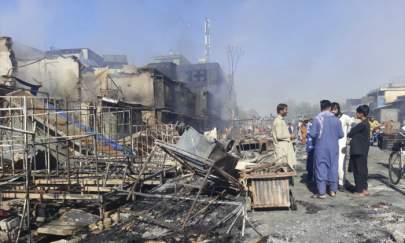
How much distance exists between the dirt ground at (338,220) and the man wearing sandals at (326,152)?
321 millimetres

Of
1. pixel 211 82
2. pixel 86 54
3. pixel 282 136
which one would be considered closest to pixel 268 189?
pixel 282 136

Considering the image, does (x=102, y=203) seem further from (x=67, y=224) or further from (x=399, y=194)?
(x=399, y=194)

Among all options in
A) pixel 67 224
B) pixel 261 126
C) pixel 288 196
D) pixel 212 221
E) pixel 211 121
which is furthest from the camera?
pixel 211 121

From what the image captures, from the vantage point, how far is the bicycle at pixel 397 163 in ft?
31.5

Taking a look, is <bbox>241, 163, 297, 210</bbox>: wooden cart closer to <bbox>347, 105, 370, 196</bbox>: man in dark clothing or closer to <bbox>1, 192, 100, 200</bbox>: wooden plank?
<bbox>347, 105, 370, 196</bbox>: man in dark clothing

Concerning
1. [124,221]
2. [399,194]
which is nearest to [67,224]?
[124,221]

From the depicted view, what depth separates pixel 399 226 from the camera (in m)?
5.79

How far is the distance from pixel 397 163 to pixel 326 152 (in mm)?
3250

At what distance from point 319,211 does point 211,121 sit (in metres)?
30.2

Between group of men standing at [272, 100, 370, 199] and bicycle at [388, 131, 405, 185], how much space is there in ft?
5.38

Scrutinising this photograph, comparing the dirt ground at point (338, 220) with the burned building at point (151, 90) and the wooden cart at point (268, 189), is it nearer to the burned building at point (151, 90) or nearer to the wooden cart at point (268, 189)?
the wooden cart at point (268, 189)

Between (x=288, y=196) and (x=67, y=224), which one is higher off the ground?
(x=288, y=196)

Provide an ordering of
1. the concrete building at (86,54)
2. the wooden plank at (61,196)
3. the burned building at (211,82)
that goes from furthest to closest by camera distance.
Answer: the concrete building at (86,54), the burned building at (211,82), the wooden plank at (61,196)

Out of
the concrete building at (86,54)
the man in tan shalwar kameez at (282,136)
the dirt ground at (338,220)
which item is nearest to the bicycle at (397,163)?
the dirt ground at (338,220)
